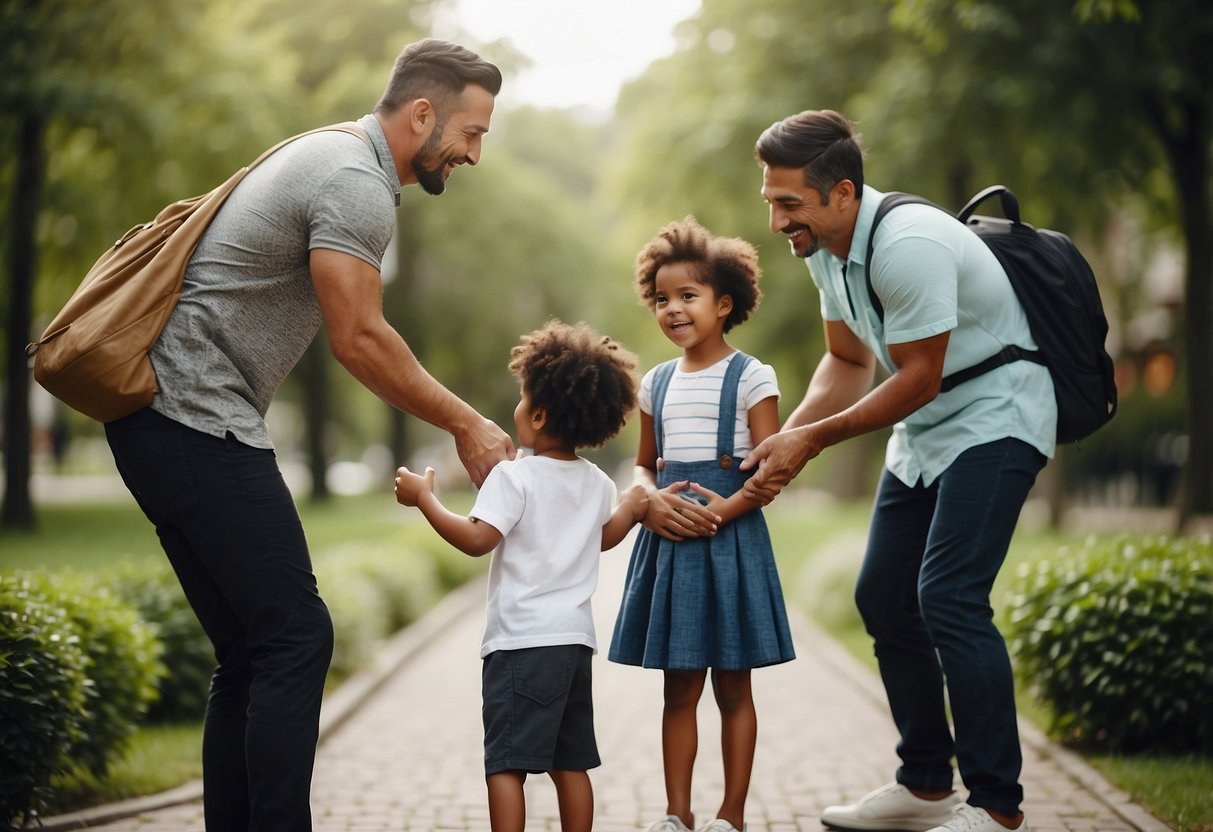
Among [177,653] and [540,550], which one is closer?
[540,550]

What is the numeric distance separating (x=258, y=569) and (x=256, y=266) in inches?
29.5

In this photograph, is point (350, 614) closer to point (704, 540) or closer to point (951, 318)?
point (704, 540)

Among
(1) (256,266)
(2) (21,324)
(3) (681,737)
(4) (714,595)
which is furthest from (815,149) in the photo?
(2) (21,324)

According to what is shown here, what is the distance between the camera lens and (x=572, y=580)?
3.63 metres

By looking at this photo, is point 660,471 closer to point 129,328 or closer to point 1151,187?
point 129,328

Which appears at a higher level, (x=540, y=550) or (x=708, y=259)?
(x=708, y=259)

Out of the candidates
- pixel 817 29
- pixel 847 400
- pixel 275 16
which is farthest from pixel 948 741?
pixel 275 16

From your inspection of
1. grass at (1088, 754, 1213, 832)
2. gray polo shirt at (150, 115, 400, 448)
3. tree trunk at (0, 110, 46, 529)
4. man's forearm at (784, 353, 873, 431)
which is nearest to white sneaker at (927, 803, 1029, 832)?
grass at (1088, 754, 1213, 832)

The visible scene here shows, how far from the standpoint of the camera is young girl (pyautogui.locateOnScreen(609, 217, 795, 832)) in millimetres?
3881

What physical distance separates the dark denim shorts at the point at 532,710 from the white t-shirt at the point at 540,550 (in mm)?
44

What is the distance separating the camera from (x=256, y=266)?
3.23 metres

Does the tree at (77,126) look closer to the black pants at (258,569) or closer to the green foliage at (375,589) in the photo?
the green foliage at (375,589)

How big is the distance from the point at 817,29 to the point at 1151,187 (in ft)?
16.8

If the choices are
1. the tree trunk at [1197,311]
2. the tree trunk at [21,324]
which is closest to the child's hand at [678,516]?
the tree trunk at [1197,311]
